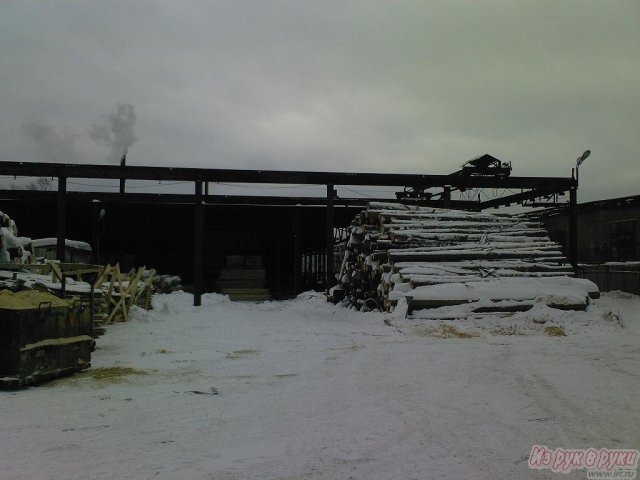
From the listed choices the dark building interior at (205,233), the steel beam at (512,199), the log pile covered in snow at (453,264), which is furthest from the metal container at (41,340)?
the steel beam at (512,199)

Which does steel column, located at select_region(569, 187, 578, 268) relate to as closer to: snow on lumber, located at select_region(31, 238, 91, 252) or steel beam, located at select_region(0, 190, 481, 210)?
steel beam, located at select_region(0, 190, 481, 210)

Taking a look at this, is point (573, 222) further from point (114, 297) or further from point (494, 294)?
point (114, 297)

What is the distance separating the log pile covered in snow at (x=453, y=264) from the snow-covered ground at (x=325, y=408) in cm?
184

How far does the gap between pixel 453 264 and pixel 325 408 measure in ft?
28.5

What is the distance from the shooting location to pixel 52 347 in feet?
21.9

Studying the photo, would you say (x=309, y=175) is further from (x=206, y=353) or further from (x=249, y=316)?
(x=206, y=353)

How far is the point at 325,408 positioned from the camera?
538cm

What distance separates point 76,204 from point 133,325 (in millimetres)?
13393

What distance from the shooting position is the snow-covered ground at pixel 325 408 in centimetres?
390
